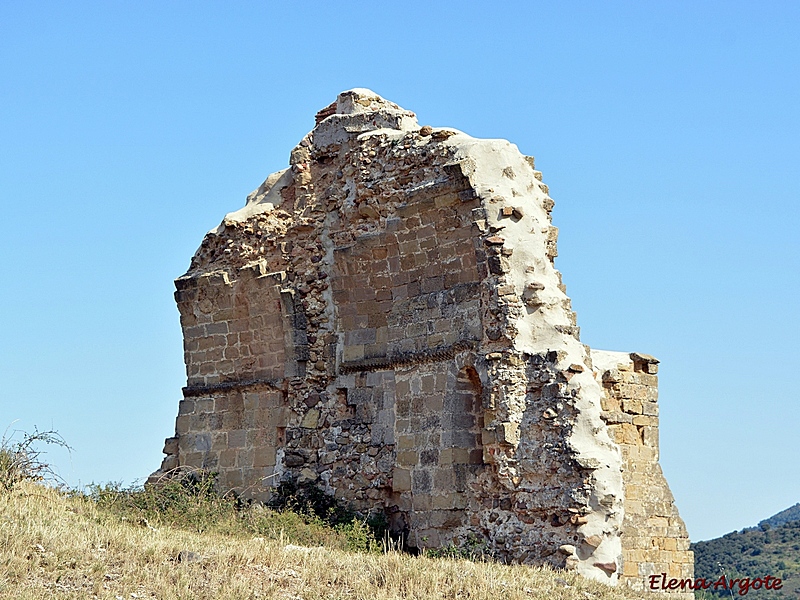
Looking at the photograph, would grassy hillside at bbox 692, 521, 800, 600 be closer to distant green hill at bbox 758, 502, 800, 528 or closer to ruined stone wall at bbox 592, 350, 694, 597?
ruined stone wall at bbox 592, 350, 694, 597

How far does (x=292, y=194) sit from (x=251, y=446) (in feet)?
9.77

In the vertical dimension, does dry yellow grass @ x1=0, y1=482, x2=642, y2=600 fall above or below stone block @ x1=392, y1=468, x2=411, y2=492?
below

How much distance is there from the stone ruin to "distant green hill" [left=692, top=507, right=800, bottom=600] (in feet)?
57.2

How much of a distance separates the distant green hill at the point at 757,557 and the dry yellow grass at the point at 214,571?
68.5 feet

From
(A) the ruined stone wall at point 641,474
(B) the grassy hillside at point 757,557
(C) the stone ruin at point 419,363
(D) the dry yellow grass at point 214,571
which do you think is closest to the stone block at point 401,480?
(C) the stone ruin at point 419,363

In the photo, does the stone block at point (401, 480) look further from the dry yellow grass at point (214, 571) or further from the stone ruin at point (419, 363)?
the dry yellow grass at point (214, 571)

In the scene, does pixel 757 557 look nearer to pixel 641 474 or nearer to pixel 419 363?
A: pixel 641 474

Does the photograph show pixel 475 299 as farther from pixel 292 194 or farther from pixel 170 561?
pixel 170 561

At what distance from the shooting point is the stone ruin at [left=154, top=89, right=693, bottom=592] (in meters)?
12.3

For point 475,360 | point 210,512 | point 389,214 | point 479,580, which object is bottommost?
point 479,580

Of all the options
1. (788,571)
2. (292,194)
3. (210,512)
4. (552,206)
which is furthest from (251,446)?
(788,571)

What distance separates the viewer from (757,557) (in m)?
33.4

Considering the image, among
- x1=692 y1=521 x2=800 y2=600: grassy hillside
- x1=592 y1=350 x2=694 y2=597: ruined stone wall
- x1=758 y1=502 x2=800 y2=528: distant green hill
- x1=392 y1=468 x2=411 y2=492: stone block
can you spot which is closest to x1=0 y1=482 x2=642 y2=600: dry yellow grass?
x1=392 y1=468 x2=411 y2=492: stone block

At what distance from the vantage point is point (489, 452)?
12.5m
